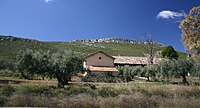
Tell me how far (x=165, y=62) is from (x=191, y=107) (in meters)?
38.9

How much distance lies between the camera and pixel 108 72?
6169 cm

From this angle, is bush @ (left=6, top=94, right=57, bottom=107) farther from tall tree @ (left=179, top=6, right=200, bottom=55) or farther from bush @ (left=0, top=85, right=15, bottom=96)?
tall tree @ (left=179, top=6, right=200, bottom=55)

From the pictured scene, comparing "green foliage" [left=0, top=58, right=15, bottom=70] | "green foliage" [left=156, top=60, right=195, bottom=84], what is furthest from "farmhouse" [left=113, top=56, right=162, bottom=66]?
"green foliage" [left=156, top=60, right=195, bottom=84]

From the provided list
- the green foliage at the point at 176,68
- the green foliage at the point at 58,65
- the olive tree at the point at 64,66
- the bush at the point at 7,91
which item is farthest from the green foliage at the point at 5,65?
the bush at the point at 7,91

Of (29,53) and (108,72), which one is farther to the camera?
(108,72)

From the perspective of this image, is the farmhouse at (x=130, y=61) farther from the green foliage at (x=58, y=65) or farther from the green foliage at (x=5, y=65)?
the green foliage at (x=58, y=65)

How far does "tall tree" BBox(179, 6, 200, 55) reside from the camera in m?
22.7

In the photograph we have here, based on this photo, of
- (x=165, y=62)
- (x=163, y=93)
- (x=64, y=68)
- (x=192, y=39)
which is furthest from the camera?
(x=165, y=62)

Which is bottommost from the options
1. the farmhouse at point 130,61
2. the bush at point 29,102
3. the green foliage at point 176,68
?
the bush at point 29,102

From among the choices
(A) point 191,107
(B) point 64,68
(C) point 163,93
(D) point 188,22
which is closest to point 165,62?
(B) point 64,68

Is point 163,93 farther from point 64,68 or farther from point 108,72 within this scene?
point 108,72

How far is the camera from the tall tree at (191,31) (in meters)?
22.7

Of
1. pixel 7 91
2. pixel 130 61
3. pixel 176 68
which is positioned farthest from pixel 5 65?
pixel 7 91

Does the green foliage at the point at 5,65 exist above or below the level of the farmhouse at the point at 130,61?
below
